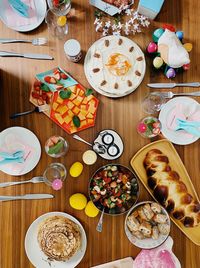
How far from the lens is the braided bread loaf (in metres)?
1.68

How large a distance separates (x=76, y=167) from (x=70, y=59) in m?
0.42

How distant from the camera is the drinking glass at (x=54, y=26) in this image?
1.70 metres

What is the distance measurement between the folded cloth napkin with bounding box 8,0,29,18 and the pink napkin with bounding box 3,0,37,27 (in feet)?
0.05

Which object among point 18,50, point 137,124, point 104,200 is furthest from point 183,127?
point 18,50

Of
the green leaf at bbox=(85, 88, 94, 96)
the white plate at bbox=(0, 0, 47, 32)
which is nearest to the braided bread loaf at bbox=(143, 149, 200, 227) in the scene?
the green leaf at bbox=(85, 88, 94, 96)

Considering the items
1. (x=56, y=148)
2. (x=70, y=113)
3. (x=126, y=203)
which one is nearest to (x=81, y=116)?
(x=70, y=113)

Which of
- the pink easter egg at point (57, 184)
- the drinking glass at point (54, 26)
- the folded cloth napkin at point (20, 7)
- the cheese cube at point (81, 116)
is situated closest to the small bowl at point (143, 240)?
the pink easter egg at point (57, 184)

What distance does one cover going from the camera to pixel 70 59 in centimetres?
170

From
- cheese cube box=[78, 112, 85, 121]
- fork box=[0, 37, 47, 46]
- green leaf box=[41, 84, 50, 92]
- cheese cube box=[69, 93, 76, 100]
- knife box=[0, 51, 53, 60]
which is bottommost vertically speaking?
cheese cube box=[78, 112, 85, 121]

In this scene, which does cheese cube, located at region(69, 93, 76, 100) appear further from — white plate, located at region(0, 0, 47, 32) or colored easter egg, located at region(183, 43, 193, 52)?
colored easter egg, located at region(183, 43, 193, 52)

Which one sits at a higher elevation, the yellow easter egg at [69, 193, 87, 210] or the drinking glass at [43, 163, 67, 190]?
the drinking glass at [43, 163, 67, 190]

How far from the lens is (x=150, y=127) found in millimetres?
1704

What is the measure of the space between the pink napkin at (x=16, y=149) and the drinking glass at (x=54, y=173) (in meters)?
0.08

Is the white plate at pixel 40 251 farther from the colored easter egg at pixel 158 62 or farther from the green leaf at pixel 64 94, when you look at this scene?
the colored easter egg at pixel 158 62
